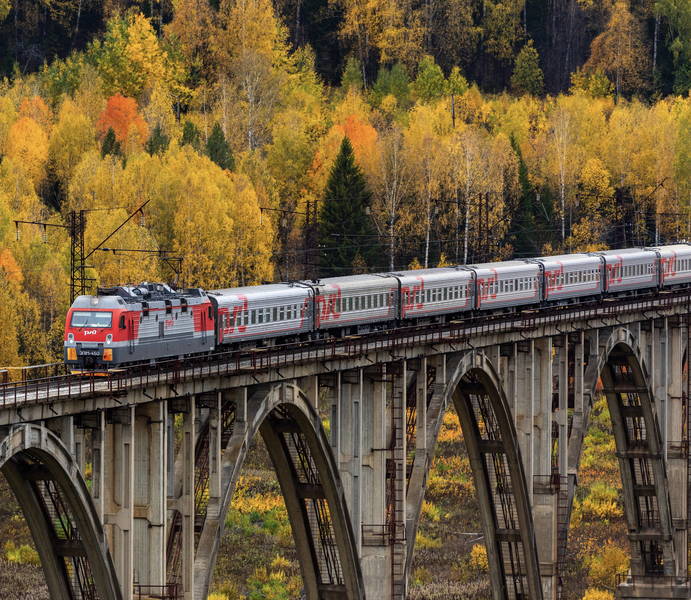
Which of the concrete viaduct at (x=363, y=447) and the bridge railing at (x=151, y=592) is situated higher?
the concrete viaduct at (x=363, y=447)

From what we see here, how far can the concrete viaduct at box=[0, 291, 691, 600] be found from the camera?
142ft

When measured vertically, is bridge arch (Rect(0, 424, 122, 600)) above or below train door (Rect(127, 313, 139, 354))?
below

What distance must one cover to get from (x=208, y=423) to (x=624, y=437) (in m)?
38.9

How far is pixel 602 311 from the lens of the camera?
74.5 meters

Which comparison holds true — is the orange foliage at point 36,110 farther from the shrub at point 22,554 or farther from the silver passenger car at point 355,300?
the silver passenger car at point 355,300

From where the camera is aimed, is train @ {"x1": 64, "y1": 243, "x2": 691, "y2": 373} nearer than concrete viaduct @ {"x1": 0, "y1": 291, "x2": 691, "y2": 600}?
No

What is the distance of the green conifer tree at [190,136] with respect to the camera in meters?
120

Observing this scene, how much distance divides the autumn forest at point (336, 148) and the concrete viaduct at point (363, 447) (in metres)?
9.03

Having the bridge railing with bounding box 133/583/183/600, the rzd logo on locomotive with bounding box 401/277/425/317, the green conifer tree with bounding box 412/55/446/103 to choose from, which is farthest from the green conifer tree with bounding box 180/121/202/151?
the bridge railing with bounding box 133/583/183/600

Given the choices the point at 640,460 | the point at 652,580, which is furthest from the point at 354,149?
the point at 652,580

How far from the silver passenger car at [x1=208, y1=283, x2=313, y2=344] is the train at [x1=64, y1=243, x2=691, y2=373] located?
0.11ft

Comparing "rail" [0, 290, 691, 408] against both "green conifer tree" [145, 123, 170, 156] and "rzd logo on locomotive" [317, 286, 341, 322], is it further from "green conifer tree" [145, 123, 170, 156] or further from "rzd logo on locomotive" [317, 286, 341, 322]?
"green conifer tree" [145, 123, 170, 156]

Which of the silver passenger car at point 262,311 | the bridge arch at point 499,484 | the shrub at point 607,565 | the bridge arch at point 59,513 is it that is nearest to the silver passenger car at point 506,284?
the bridge arch at point 499,484

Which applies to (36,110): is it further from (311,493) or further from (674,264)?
(311,493)
